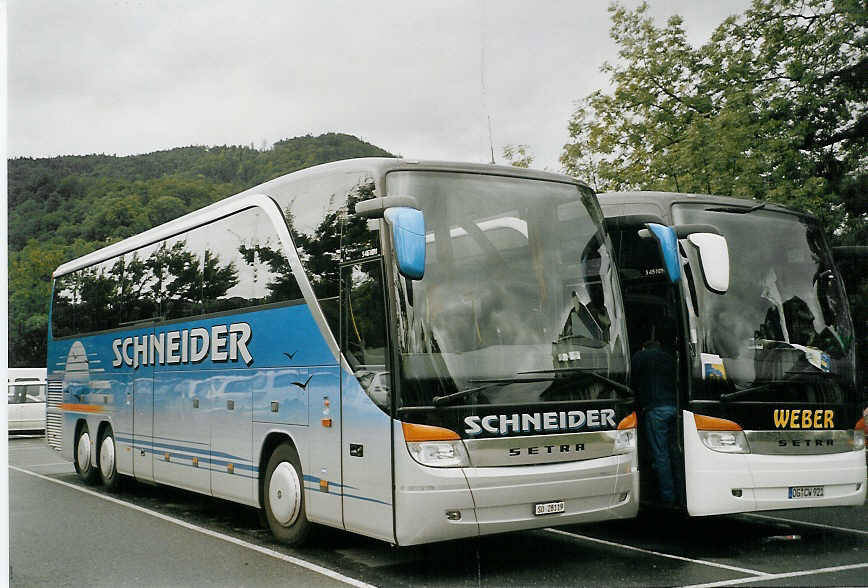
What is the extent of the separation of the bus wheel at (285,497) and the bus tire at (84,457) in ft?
18.9

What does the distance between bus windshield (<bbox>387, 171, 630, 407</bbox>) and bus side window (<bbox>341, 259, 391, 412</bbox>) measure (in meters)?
0.21

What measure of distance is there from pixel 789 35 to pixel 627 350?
1003 centimetres

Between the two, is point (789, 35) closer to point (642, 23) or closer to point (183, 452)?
point (642, 23)

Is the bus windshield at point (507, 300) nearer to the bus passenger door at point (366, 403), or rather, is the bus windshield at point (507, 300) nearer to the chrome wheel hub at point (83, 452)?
the bus passenger door at point (366, 403)

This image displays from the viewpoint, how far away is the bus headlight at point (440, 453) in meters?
7.11

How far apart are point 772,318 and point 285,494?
4653 millimetres

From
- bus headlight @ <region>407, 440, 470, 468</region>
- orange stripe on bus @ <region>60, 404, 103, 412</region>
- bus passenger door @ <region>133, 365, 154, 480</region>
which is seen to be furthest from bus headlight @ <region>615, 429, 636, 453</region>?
orange stripe on bus @ <region>60, 404, 103, 412</region>

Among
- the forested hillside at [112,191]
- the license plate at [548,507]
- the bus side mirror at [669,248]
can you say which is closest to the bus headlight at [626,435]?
the license plate at [548,507]

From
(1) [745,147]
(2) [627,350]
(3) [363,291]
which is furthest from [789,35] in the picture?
(3) [363,291]

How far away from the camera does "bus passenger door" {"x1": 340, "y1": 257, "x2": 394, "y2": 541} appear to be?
287 inches

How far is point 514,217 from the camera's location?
26.1ft

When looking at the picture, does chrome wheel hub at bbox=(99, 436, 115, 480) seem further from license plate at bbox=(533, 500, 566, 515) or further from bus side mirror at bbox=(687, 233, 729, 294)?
bus side mirror at bbox=(687, 233, 729, 294)

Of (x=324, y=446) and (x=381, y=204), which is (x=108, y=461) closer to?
(x=324, y=446)

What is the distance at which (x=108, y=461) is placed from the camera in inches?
524
